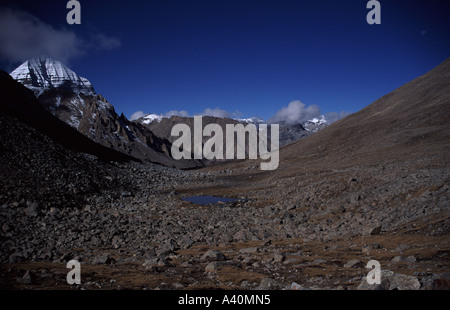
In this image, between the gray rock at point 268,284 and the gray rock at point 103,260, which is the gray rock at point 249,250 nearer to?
the gray rock at point 268,284

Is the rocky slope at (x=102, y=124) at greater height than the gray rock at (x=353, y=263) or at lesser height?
greater

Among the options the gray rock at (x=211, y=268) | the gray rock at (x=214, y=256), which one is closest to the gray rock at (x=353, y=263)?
the gray rock at (x=211, y=268)

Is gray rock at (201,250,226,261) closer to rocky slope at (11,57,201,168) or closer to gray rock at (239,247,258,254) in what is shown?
gray rock at (239,247,258,254)

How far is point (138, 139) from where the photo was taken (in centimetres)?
15225

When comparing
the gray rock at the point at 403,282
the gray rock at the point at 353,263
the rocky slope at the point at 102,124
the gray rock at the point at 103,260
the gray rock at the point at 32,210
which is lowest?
the gray rock at the point at 103,260

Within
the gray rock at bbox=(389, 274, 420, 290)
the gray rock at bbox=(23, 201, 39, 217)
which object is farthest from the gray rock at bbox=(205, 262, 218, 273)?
the gray rock at bbox=(23, 201, 39, 217)

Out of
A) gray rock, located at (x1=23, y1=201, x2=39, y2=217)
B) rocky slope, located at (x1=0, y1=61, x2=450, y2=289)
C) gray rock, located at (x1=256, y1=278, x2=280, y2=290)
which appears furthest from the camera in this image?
gray rock, located at (x1=23, y1=201, x2=39, y2=217)

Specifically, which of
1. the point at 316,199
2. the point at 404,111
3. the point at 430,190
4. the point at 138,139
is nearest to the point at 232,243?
the point at 316,199

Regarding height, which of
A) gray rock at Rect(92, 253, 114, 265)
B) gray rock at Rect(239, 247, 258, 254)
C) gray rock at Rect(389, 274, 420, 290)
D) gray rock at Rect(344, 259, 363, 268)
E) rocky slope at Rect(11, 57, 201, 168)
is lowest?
gray rock at Rect(92, 253, 114, 265)

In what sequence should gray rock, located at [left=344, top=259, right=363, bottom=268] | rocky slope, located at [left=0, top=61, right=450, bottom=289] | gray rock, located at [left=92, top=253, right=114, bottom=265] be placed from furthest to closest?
gray rock, located at [left=92, top=253, right=114, bottom=265] < gray rock, located at [left=344, top=259, right=363, bottom=268] < rocky slope, located at [left=0, top=61, right=450, bottom=289]

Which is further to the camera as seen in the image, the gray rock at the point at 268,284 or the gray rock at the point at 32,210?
the gray rock at the point at 32,210

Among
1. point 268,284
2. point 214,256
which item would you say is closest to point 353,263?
point 268,284

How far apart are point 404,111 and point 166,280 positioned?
290 feet
